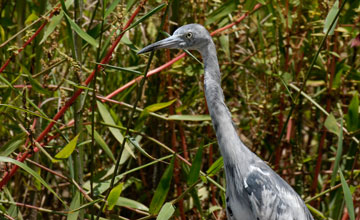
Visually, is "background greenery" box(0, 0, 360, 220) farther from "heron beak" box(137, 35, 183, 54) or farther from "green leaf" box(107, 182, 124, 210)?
"heron beak" box(137, 35, 183, 54)

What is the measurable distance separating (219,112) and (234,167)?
222 mm

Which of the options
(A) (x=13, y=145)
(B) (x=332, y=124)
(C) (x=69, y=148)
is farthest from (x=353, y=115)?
(A) (x=13, y=145)

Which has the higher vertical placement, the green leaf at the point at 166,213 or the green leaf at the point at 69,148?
the green leaf at the point at 69,148

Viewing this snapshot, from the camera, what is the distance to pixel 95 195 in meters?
2.46

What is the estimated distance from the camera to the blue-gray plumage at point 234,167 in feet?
6.83

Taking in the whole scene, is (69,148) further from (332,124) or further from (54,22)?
(332,124)

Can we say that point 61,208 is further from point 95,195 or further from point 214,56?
point 214,56

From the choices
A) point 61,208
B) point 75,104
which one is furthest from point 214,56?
point 61,208

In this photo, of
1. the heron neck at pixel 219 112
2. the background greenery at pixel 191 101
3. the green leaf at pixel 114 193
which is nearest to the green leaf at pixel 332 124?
the background greenery at pixel 191 101

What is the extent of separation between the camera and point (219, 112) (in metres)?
2.08

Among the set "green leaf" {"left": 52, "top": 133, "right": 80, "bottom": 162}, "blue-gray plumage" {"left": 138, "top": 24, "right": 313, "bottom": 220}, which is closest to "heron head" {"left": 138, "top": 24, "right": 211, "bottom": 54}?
"blue-gray plumage" {"left": 138, "top": 24, "right": 313, "bottom": 220}

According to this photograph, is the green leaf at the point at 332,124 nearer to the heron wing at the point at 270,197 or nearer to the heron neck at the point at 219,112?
the heron wing at the point at 270,197

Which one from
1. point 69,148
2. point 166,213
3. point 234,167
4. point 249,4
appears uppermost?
point 249,4

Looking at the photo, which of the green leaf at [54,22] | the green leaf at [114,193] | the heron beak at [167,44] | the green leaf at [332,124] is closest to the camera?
the heron beak at [167,44]
